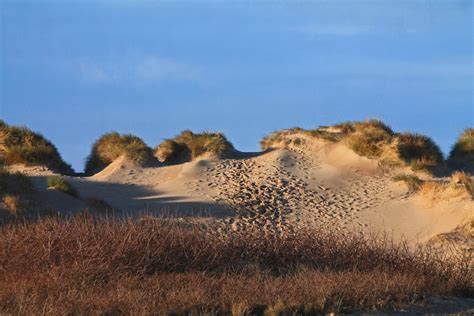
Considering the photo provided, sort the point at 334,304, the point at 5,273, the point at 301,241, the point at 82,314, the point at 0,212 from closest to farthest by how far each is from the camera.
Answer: the point at 82,314
the point at 334,304
the point at 5,273
the point at 301,241
the point at 0,212

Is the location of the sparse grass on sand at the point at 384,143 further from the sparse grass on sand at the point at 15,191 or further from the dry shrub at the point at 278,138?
the sparse grass on sand at the point at 15,191

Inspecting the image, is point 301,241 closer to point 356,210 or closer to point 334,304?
point 334,304

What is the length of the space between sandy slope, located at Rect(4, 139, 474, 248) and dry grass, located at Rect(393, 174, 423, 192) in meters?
0.20

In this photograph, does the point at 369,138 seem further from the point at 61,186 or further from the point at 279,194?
the point at 61,186

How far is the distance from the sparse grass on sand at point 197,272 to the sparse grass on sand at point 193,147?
16.2 meters

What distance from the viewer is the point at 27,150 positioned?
32812 millimetres

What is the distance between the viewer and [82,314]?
36.4 feet

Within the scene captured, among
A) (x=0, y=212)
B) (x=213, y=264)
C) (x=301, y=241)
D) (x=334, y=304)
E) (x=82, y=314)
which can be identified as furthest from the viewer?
(x=0, y=212)

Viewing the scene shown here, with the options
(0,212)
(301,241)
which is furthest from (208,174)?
(301,241)

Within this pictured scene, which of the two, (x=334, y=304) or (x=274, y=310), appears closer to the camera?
(x=274, y=310)

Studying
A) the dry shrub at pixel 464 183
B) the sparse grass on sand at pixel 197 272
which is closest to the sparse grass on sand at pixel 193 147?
the dry shrub at pixel 464 183

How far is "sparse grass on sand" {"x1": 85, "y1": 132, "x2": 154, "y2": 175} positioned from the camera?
33344 mm

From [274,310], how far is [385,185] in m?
21.0

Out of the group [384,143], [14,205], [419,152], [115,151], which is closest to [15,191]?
[14,205]
